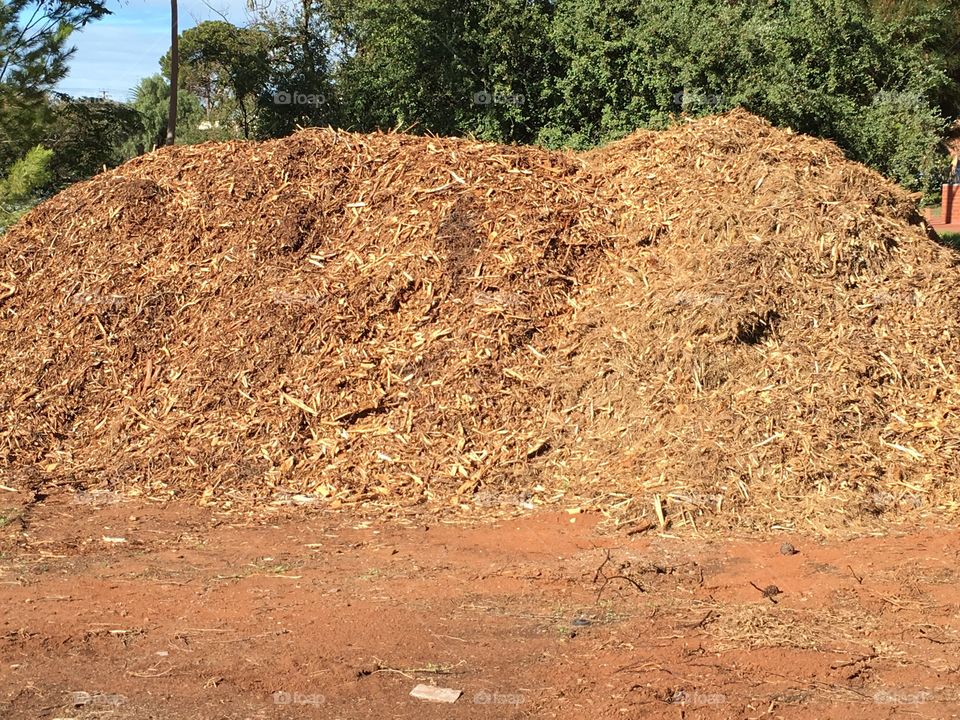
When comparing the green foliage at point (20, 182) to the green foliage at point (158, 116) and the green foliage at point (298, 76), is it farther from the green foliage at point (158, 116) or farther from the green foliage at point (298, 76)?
the green foliage at point (158, 116)

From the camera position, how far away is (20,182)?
12.3 meters

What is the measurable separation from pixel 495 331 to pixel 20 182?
307 inches

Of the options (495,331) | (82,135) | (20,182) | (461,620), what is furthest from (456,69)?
(461,620)

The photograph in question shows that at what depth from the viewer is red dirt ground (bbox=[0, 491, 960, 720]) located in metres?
3.70

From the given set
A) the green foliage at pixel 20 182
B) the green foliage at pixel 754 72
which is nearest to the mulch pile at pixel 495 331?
the green foliage at pixel 20 182

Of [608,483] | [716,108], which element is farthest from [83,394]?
[716,108]

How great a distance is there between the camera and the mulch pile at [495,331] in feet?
20.5

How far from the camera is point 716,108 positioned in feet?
42.8

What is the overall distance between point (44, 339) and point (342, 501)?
3042 millimetres

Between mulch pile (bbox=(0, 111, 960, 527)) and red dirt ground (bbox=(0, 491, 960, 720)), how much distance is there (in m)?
0.50

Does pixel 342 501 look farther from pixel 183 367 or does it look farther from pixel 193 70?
pixel 193 70

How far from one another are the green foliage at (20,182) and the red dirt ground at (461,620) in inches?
293

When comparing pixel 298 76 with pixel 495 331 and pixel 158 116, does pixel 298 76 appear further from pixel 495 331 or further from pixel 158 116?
pixel 495 331

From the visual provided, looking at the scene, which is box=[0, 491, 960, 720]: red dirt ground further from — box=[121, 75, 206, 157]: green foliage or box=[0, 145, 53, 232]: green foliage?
box=[121, 75, 206, 157]: green foliage
